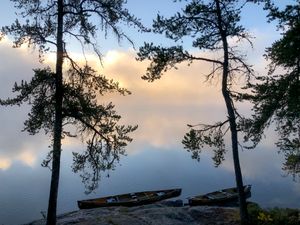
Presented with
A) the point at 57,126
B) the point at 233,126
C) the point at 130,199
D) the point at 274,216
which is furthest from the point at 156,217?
the point at 130,199

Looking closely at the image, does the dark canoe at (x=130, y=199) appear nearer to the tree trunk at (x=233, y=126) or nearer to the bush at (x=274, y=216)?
the bush at (x=274, y=216)

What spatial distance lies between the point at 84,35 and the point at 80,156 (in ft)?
17.2

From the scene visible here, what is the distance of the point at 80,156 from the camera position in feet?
58.4

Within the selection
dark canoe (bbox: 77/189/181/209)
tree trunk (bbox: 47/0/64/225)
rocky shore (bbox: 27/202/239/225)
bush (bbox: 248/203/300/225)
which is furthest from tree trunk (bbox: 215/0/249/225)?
dark canoe (bbox: 77/189/181/209)

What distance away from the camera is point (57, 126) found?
1712cm

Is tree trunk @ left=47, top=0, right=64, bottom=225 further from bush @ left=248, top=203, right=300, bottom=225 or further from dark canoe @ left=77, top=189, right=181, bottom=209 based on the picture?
dark canoe @ left=77, top=189, right=181, bottom=209

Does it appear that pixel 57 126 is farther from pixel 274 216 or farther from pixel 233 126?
pixel 274 216

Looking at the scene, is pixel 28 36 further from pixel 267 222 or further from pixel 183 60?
pixel 267 222

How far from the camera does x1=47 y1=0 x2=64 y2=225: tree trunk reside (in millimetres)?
16922

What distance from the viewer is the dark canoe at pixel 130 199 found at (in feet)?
85.8

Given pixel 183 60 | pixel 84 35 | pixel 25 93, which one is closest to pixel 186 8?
pixel 183 60

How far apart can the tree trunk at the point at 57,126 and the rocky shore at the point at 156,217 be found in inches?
50.7

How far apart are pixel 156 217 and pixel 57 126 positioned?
18.9 feet

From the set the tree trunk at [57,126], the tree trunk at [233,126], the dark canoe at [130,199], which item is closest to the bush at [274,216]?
the tree trunk at [233,126]
